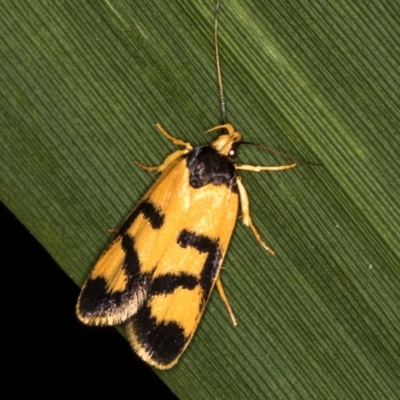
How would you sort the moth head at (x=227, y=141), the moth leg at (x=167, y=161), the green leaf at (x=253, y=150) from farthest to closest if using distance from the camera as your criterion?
the moth leg at (x=167, y=161) → the moth head at (x=227, y=141) → the green leaf at (x=253, y=150)

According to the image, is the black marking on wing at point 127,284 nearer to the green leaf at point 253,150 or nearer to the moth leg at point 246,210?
the green leaf at point 253,150

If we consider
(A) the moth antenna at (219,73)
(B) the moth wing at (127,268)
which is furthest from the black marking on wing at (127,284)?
(A) the moth antenna at (219,73)

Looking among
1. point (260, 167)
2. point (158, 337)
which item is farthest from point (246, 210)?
point (158, 337)

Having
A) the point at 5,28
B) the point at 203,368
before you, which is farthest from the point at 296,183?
the point at 5,28

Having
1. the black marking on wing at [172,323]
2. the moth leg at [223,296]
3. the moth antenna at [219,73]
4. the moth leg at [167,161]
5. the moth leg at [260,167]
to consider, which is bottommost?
the moth leg at [223,296]

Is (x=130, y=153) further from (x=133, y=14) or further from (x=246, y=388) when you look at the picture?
(x=246, y=388)

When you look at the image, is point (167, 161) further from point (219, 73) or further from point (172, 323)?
point (172, 323)

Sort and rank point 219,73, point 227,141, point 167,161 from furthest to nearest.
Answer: point 167,161
point 227,141
point 219,73
